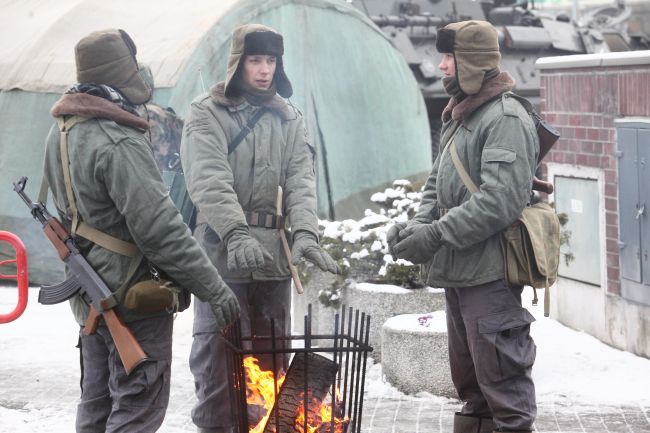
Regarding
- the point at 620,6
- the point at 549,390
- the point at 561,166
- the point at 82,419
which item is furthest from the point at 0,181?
the point at 620,6

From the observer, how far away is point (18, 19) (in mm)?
13250

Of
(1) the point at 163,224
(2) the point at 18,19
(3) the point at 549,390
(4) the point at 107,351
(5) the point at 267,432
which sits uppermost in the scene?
(2) the point at 18,19

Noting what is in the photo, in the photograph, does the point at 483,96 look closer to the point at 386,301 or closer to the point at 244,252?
the point at 244,252

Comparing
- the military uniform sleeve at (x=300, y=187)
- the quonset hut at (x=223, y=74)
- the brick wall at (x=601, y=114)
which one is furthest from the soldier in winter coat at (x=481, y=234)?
the quonset hut at (x=223, y=74)

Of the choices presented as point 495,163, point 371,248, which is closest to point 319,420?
point 495,163

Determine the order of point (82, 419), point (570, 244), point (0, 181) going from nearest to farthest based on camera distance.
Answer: point (82, 419) → point (570, 244) → point (0, 181)

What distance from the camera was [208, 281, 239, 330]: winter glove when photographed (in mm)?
4574

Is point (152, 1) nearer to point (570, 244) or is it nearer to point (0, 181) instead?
point (0, 181)

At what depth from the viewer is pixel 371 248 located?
8.45 m

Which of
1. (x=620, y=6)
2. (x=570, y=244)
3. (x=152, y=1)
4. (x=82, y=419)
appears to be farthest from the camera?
(x=620, y=6)

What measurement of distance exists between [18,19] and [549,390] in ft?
25.7

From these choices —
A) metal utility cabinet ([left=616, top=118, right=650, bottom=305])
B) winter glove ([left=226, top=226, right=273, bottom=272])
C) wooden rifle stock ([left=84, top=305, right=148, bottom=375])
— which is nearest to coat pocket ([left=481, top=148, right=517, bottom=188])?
winter glove ([left=226, top=226, right=273, bottom=272])

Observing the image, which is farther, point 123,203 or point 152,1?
point 152,1

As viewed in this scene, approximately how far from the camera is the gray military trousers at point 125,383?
4586 mm
